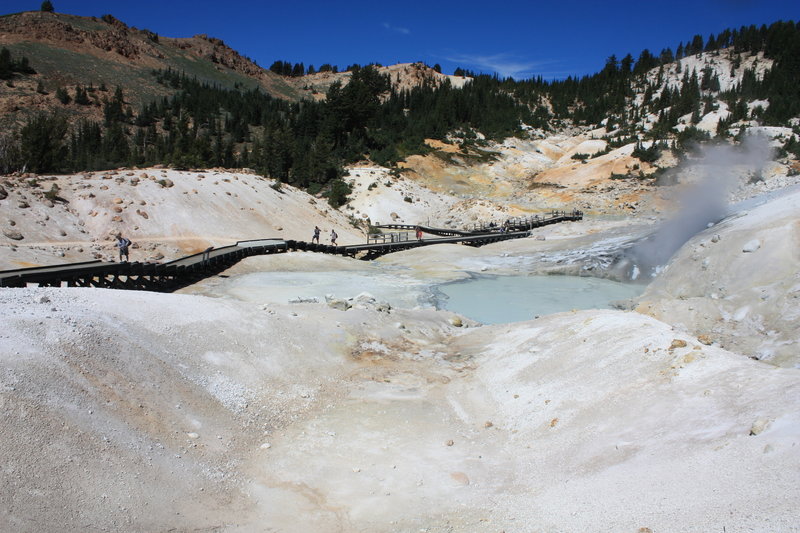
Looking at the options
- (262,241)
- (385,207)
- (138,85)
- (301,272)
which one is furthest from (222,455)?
(138,85)

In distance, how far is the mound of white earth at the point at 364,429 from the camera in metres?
5.27

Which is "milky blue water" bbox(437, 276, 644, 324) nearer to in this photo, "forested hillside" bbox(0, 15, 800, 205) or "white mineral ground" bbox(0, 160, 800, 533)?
"white mineral ground" bbox(0, 160, 800, 533)

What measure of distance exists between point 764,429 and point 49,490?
24.0 feet

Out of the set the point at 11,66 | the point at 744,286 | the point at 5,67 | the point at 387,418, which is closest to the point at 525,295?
the point at 744,286

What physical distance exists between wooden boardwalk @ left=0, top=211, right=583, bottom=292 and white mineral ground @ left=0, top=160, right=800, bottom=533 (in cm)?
662

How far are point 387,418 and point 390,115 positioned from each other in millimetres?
75595

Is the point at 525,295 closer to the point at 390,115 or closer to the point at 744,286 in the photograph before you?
the point at 744,286

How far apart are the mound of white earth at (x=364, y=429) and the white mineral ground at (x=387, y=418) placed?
33 millimetres

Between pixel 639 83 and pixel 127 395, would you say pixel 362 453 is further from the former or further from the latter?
pixel 639 83

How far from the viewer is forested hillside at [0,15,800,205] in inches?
2156

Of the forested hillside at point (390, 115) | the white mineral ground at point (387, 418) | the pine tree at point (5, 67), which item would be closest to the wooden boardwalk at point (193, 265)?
the white mineral ground at point (387, 418)

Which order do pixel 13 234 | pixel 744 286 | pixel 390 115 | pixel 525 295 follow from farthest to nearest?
pixel 390 115 → pixel 13 234 → pixel 525 295 → pixel 744 286

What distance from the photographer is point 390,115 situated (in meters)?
80.3

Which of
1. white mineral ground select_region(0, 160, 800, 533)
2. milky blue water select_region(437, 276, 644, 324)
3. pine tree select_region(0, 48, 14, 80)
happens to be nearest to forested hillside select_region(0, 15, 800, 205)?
pine tree select_region(0, 48, 14, 80)
